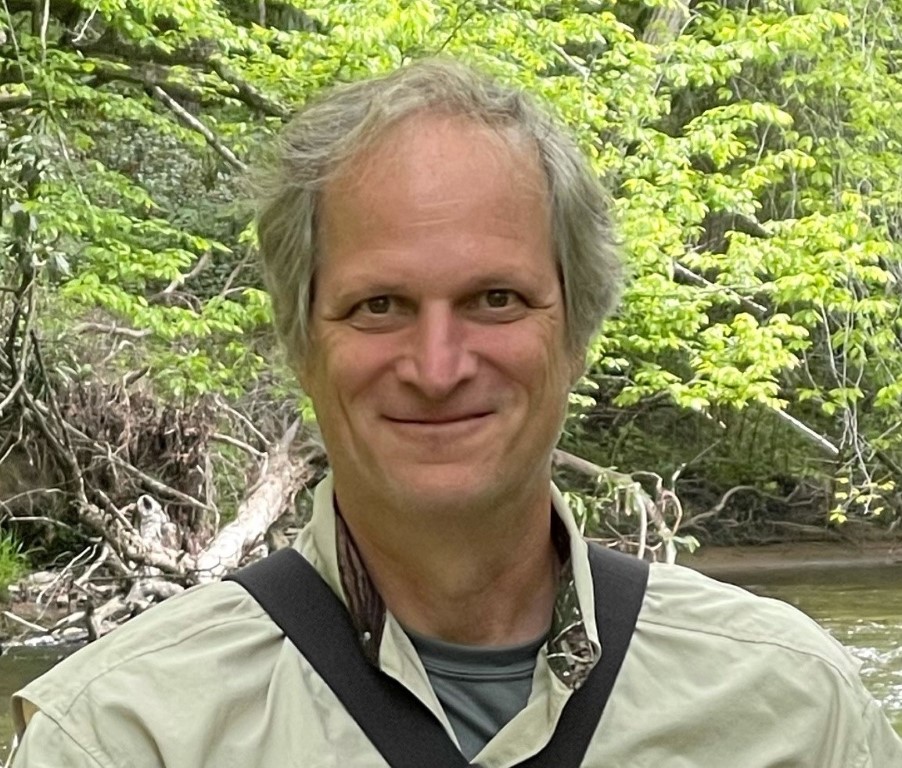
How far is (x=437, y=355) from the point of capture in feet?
4.70

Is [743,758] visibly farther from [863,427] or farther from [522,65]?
[863,427]

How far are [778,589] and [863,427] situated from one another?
1461 mm

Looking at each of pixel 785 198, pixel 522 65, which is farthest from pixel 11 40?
pixel 785 198

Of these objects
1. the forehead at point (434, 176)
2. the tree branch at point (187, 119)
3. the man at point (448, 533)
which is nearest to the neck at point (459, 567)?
the man at point (448, 533)

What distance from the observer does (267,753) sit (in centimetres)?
138

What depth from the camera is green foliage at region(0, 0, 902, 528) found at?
6.93 metres

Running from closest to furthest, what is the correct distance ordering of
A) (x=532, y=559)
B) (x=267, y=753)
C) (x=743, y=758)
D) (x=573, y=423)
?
(x=267, y=753) < (x=743, y=758) < (x=532, y=559) < (x=573, y=423)

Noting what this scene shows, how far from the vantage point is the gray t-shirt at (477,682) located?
1.47 metres

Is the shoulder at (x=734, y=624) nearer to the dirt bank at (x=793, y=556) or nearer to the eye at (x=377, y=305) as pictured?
the eye at (x=377, y=305)

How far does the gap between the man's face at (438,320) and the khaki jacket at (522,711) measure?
0.45 ft

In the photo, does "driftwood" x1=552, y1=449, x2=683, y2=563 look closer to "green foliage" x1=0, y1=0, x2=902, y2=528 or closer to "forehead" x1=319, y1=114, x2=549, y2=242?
"green foliage" x1=0, y1=0, x2=902, y2=528

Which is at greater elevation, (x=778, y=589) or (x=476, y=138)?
(x=476, y=138)

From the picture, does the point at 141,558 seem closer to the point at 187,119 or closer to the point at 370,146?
the point at 187,119

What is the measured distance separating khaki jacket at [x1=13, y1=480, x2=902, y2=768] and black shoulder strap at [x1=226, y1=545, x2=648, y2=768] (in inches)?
0.4
